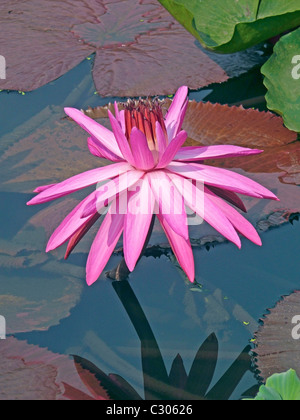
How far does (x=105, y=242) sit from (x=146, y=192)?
0.15 metres

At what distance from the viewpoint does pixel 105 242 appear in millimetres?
1354

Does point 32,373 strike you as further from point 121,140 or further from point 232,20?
point 232,20

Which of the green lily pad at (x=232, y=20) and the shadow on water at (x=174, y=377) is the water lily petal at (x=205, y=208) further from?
the green lily pad at (x=232, y=20)

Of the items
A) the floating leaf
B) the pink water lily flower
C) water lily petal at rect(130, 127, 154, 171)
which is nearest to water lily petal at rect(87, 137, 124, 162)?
the pink water lily flower

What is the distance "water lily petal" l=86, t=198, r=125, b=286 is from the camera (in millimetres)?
1335

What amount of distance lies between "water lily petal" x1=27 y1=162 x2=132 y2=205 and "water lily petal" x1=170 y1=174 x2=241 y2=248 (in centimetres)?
13

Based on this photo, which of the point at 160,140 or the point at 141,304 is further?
the point at 141,304

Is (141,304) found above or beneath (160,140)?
beneath

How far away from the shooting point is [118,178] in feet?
4.41

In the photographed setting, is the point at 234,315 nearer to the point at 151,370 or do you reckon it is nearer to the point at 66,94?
the point at 151,370

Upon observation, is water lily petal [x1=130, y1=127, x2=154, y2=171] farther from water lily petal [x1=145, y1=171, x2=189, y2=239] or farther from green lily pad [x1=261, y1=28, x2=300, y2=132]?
green lily pad [x1=261, y1=28, x2=300, y2=132]

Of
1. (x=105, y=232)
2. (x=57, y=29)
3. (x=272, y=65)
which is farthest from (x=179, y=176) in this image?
(x=57, y=29)

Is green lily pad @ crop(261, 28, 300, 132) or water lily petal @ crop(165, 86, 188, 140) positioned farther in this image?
green lily pad @ crop(261, 28, 300, 132)

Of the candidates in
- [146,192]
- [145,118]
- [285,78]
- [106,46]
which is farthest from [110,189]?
[106,46]
